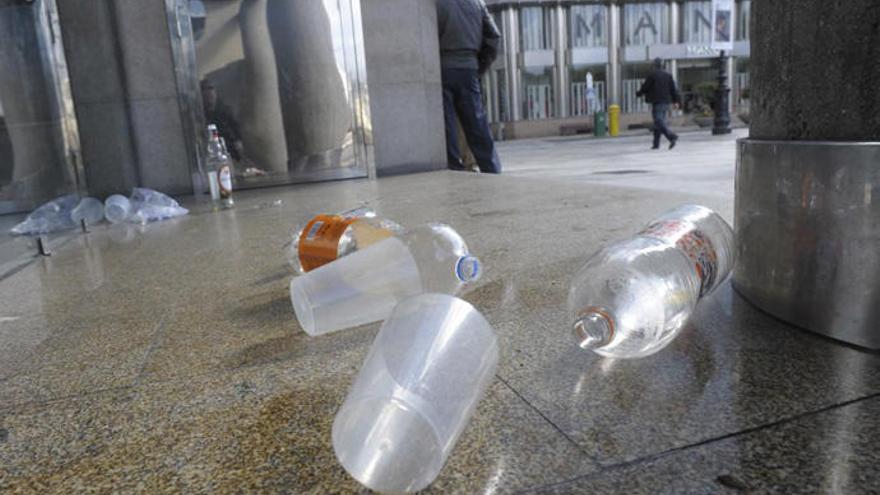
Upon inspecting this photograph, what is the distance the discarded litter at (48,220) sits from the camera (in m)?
4.44

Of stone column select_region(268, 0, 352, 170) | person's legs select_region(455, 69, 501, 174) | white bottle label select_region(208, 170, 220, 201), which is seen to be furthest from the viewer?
person's legs select_region(455, 69, 501, 174)

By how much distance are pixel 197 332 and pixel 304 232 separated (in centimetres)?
53

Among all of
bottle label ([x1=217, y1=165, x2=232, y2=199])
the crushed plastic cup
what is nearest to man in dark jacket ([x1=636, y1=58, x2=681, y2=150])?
bottle label ([x1=217, y1=165, x2=232, y2=199])

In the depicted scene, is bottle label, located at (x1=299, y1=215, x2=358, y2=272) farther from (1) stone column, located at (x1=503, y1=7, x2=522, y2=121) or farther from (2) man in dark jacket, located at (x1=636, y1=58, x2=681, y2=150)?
(1) stone column, located at (x1=503, y1=7, x2=522, y2=121)

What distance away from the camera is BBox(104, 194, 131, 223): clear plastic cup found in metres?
4.88

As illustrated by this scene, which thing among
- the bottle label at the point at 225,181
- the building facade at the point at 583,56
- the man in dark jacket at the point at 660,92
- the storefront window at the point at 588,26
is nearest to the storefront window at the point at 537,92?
the building facade at the point at 583,56

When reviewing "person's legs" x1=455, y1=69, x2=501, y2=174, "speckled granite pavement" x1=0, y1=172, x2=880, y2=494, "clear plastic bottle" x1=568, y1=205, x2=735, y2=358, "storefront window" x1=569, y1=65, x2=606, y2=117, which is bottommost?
"speckled granite pavement" x1=0, y1=172, x2=880, y2=494

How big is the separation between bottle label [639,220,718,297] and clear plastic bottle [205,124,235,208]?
423 centimetres

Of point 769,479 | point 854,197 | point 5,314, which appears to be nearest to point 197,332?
point 5,314

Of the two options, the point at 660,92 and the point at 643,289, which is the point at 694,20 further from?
the point at 643,289

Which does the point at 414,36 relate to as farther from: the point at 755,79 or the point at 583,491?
the point at 583,491

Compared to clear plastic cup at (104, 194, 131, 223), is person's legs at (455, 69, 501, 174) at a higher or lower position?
higher

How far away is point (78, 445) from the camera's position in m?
1.15

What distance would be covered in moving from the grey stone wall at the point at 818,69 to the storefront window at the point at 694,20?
3435 centimetres
